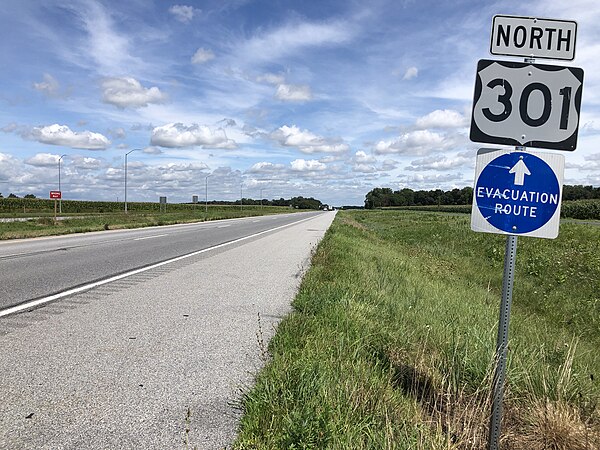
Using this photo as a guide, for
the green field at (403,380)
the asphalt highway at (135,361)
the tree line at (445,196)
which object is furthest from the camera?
the tree line at (445,196)

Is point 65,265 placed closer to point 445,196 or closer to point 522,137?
point 522,137

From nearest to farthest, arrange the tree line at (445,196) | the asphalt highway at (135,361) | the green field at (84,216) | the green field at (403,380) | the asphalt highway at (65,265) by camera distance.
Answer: the green field at (403,380) → the asphalt highway at (135,361) → the asphalt highway at (65,265) → the green field at (84,216) → the tree line at (445,196)

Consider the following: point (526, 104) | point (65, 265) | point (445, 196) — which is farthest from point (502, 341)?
point (445, 196)

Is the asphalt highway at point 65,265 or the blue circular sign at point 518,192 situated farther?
the asphalt highway at point 65,265

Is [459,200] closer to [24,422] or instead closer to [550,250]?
[550,250]

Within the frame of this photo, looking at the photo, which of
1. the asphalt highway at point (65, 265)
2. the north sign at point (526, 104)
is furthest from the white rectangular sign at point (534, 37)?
the asphalt highway at point (65, 265)

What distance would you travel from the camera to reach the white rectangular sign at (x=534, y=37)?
3.18 metres

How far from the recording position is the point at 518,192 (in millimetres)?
→ 3088

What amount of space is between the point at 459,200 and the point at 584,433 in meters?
151

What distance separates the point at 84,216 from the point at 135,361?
5259cm

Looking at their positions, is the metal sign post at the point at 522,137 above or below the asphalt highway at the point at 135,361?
above

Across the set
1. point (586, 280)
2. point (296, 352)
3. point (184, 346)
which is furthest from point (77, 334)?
point (586, 280)

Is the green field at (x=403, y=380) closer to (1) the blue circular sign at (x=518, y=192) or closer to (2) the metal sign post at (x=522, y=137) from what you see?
(2) the metal sign post at (x=522, y=137)

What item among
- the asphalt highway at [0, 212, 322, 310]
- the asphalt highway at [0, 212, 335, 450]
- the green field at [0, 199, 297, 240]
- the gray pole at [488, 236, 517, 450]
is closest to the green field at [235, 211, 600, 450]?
the gray pole at [488, 236, 517, 450]
